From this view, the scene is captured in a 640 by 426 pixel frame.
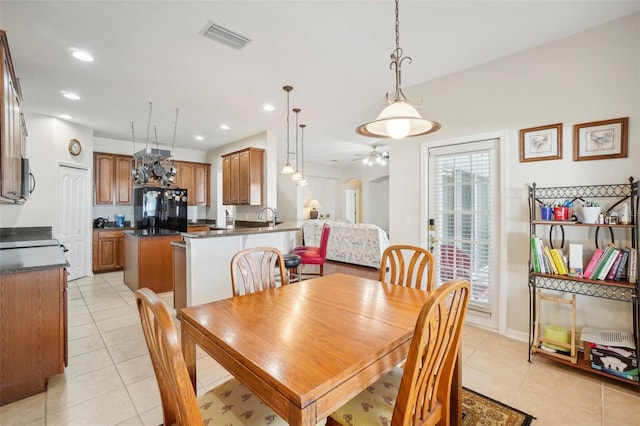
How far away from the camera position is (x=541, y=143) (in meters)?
2.70

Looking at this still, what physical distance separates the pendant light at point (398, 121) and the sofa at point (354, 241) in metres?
3.33

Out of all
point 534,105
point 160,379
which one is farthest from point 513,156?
point 160,379

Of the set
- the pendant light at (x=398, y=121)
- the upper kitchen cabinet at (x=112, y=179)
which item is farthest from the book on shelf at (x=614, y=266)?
the upper kitchen cabinet at (x=112, y=179)

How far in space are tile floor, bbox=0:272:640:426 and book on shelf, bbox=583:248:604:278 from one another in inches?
31.9

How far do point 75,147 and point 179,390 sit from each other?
6023 millimetres

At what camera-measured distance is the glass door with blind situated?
304cm

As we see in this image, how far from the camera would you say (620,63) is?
2.32 metres

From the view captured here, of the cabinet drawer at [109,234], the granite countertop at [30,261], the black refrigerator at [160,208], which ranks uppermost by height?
the black refrigerator at [160,208]

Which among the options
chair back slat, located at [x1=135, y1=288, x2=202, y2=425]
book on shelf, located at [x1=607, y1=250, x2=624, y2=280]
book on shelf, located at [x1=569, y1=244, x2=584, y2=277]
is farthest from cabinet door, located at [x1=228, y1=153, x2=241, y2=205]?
book on shelf, located at [x1=607, y1=250, x2=624, y2=280]

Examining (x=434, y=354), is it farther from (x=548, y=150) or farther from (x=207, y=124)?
(x=207, y=124)

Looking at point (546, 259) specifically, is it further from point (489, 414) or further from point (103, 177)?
point (103, 177)

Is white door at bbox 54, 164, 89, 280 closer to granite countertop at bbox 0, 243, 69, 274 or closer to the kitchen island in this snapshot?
granite countertop at bbox 0, 243, 69, 274

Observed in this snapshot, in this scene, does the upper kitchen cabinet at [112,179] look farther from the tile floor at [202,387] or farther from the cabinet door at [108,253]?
the tile floor at [202,387]

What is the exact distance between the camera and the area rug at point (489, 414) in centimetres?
178
